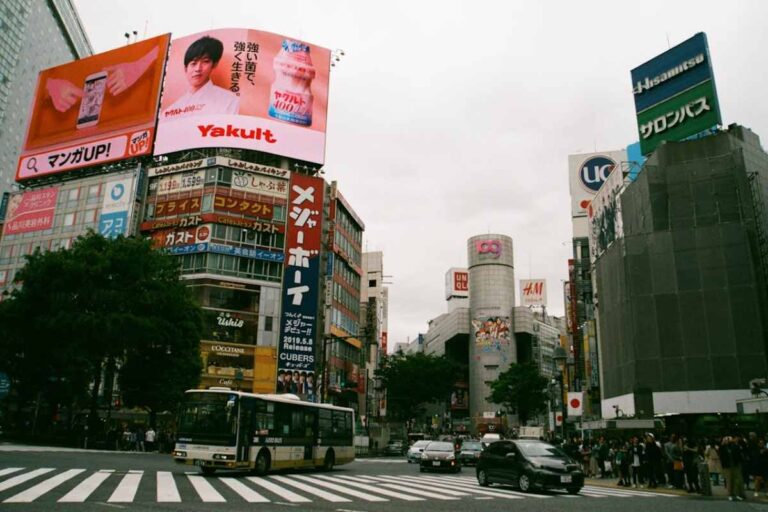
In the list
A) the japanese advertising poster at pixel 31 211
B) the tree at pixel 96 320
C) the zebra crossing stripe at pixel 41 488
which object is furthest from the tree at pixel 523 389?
the zebra crossing stripe at pixel 41 488

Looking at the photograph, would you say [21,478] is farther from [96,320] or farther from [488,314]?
[488,314]

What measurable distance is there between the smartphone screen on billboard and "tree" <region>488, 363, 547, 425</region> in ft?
195

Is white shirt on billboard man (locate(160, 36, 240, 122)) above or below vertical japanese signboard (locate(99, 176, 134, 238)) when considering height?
above

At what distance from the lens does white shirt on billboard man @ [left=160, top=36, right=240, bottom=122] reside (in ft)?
183

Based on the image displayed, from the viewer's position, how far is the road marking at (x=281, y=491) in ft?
41.6

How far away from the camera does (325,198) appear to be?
59969 millimetres

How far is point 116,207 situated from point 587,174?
52.1m

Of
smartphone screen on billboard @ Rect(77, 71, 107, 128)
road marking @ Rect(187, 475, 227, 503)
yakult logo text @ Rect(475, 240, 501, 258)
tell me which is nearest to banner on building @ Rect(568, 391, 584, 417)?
road marking @ Rect(187, 475, 227, 503)

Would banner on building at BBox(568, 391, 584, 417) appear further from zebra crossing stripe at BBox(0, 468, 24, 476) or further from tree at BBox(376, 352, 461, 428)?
tree at BBox(376, 352, 461, 428)

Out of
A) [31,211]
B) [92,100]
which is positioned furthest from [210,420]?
[92,100]

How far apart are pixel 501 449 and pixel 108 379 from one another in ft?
96.4

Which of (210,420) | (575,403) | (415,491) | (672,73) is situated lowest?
(415,491)

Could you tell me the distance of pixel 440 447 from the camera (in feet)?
86.7

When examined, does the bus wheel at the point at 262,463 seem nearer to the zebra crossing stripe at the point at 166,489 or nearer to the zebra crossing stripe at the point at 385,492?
the zebra crossing stripe at the point at 166,489
